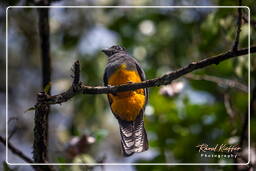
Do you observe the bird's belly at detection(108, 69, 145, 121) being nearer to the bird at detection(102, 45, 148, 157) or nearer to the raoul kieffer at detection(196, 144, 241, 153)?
the bird at detection(102, 45, 148, 157)

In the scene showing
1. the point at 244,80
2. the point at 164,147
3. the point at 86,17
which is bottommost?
the point at 164,147

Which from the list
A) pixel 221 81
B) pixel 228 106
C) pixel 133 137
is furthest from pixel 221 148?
pixel 221 81

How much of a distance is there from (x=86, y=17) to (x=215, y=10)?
103cm

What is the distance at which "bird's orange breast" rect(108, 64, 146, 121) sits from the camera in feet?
7.97

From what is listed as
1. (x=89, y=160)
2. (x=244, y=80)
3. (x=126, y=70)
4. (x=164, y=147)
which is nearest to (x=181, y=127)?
(x=164, y=147)

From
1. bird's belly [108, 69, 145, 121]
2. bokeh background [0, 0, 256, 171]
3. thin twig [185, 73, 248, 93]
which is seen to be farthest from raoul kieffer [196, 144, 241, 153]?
thin twig [185, 73, 248, 93]

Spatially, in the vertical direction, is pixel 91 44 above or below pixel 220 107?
above

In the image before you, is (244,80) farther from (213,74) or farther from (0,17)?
(0,17)

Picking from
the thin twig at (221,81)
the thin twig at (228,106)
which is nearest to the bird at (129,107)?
the thin twig at (228,106)

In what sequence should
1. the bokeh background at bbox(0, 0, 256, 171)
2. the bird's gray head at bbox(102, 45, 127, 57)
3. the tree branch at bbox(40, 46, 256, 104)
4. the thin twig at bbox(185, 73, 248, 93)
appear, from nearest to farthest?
the tree branch at bbox(40, 46, 256, 104)
the bird's gray head at bbox(102, 45, 127, 57)
the bokeh background at bbox(0, 0, 256, 171)
the thin twig at bbox(185, 73, 248, 93)

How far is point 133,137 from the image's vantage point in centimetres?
241

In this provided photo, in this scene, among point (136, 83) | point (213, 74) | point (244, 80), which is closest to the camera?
point (136, 83)

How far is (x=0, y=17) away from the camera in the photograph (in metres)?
2.94

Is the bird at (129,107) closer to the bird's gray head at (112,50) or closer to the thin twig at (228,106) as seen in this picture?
the bird's gray head at (112,50)
